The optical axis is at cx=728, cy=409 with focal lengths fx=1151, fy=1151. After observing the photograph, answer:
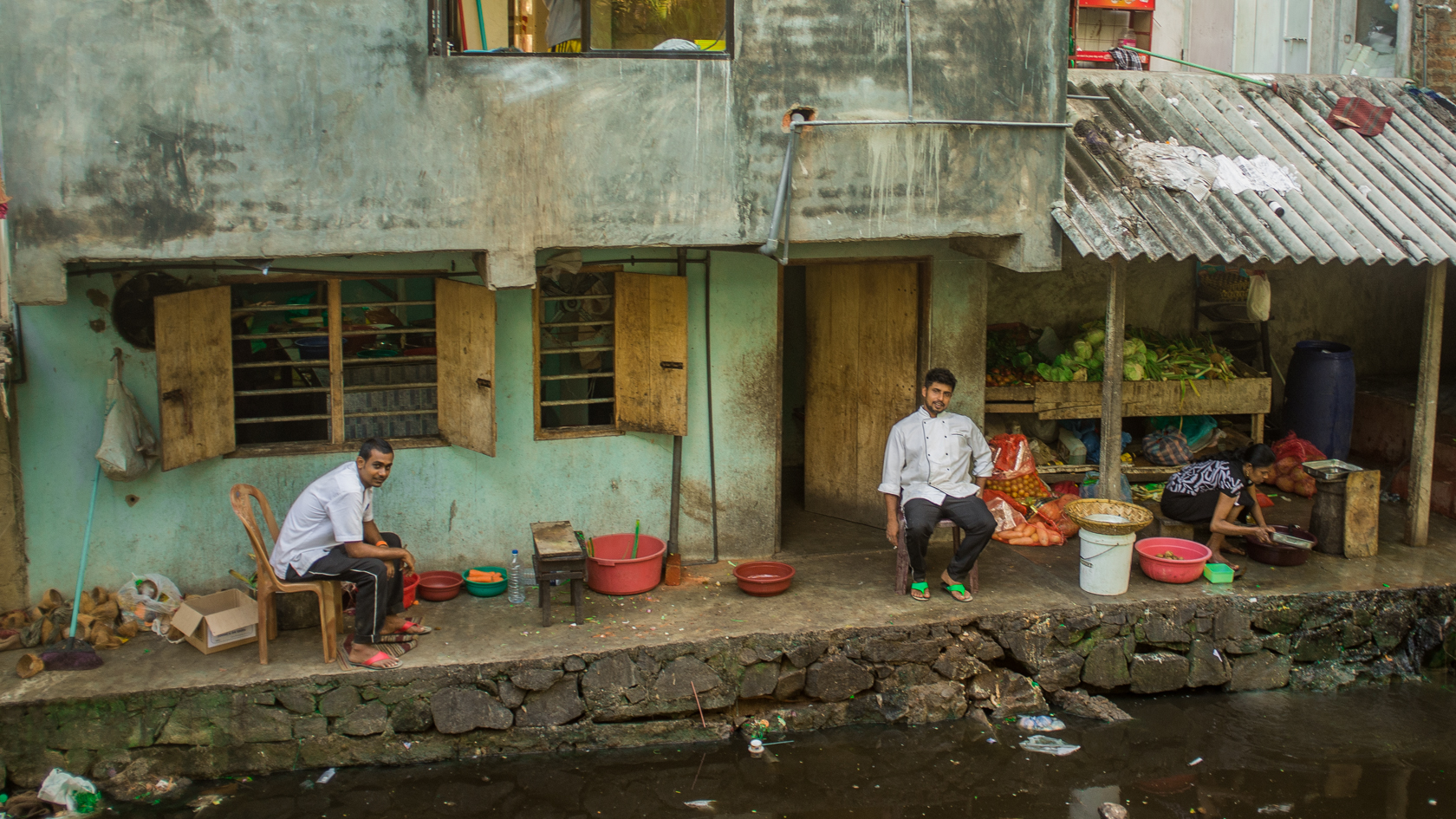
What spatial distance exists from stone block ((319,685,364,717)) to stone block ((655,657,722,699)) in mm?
1924

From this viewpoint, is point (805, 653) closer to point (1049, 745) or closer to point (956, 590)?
point (956, 590)

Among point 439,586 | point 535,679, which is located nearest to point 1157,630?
point 535,679

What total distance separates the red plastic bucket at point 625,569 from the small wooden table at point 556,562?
316 millimetres

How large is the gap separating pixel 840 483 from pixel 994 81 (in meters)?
3.85

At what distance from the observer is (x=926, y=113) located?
316 inches

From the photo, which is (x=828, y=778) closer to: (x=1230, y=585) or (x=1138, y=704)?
(x=1138, y=704)

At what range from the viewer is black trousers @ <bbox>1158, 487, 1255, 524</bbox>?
8.97 metres

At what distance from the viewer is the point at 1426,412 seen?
30.0ft

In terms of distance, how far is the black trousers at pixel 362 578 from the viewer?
7336mm

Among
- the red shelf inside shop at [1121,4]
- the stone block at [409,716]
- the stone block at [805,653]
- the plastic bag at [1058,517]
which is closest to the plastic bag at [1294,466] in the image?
the plastic bag at [1058,517]

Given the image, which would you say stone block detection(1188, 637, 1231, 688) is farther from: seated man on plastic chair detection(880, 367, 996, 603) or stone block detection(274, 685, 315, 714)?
stone block detection(274, 685, 315, 714)

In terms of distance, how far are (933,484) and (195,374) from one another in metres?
5.25

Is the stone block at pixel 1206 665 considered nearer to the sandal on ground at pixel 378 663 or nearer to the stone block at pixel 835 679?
the stone block at pixel 835 679

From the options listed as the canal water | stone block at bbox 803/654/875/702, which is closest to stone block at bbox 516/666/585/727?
the canal water
